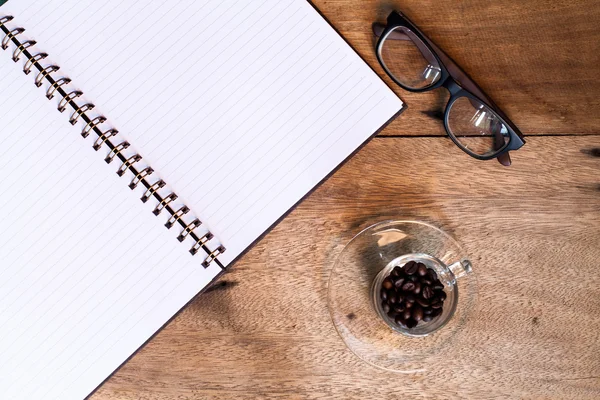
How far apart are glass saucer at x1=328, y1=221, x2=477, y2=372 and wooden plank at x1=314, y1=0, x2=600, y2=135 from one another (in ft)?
0.51

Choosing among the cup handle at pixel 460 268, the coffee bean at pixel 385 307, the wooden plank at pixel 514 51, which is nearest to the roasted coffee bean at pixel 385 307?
the coffee bean at pixel 385 307

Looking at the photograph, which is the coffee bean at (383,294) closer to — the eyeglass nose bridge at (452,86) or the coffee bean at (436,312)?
the coffee bean at (436,312)

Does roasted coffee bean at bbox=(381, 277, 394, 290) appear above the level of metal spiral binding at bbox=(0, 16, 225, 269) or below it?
below

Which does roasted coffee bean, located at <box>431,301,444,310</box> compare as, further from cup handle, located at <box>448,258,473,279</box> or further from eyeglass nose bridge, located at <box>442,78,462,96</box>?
eyeglass nose bridge, located at <box>442,78,462,96</box>

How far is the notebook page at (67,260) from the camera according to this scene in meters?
0.86

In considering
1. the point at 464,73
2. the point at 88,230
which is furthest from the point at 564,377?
the point at 88,230

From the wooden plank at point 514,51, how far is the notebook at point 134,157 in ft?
0.31

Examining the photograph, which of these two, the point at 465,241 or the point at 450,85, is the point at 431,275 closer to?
the point at 465,241

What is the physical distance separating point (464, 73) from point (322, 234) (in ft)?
1.03

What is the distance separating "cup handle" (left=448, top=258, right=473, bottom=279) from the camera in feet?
3.05

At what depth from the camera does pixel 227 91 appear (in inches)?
34.6

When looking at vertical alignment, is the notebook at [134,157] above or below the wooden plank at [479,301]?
above

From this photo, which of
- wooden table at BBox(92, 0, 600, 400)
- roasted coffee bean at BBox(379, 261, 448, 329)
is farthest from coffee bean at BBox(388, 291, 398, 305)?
wooden table at BBox(92, 0, 600, 400)

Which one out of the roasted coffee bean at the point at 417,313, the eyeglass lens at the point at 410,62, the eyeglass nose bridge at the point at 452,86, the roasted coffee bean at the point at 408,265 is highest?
the eyeglass lens at the point at 410,62
